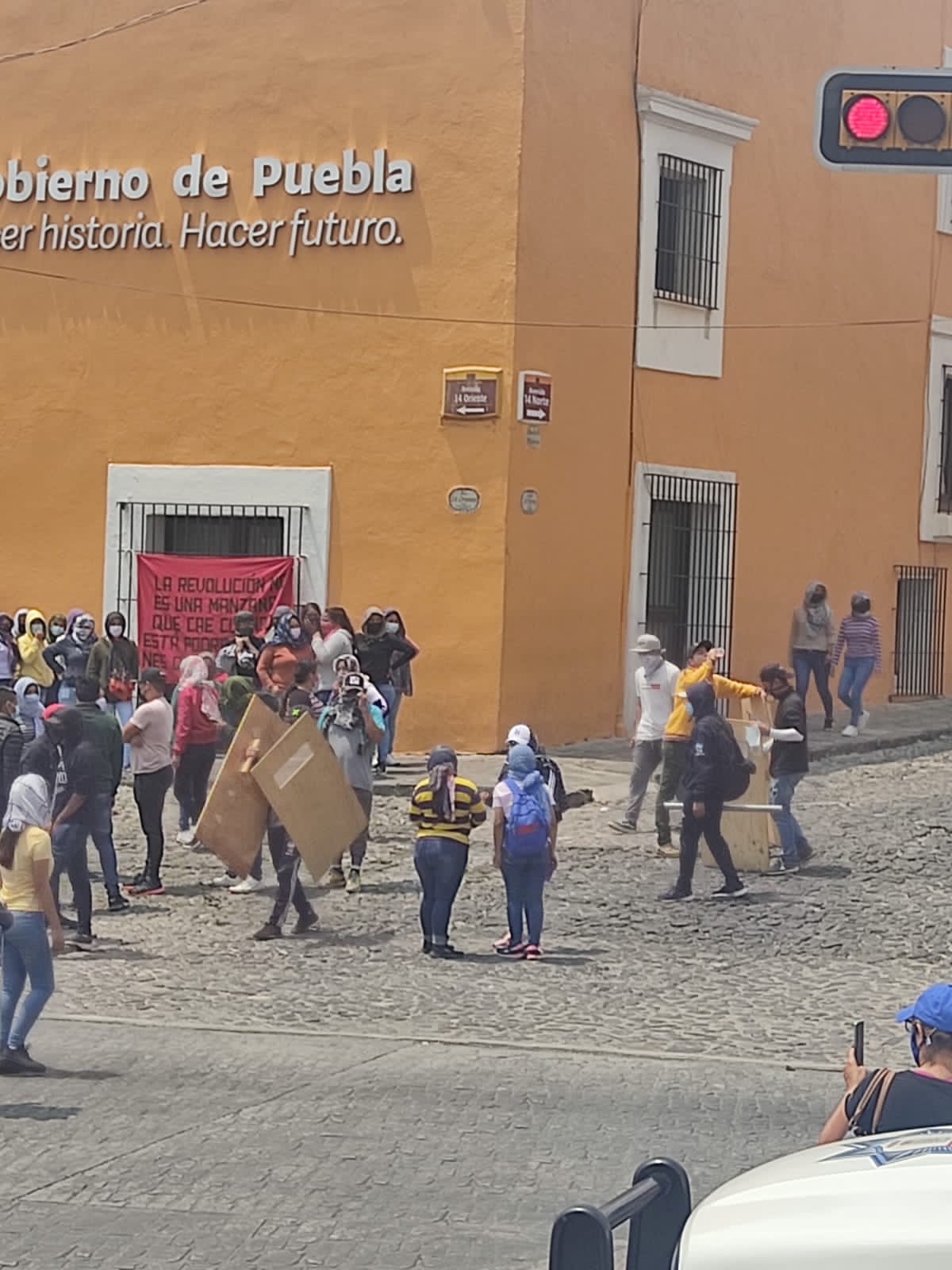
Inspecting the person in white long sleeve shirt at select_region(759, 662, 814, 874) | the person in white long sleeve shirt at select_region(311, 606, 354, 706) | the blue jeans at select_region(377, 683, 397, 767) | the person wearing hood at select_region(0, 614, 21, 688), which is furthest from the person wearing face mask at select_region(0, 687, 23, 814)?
the person in white long sleeve shirt at select_region(759, 662, 814, 874)

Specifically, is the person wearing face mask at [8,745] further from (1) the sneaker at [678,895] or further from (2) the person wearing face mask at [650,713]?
(2) the person wearing face mask at [650,713]

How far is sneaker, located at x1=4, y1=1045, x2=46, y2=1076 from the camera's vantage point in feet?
33.2

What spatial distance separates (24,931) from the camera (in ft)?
33.4

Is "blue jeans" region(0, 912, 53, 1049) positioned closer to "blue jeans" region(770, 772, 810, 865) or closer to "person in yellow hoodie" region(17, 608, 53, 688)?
"blue jeans" region(770, 772, 810, 865)

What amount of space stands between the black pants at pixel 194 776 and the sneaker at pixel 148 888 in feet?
3.75

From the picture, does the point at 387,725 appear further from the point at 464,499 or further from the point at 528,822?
the point at 528,822

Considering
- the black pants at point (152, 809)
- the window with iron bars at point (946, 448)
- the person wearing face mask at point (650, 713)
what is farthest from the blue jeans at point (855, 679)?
the black pants at point (152, 809)

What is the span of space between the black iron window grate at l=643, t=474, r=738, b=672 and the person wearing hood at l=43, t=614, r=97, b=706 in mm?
5990

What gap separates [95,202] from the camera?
72.5 feet

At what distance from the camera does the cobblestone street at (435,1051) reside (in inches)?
298

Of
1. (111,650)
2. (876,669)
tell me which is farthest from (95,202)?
(876,669)

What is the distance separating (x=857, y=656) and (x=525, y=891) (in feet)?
33.4

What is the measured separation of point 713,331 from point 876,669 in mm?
5107

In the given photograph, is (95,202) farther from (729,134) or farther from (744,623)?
(744,623)
